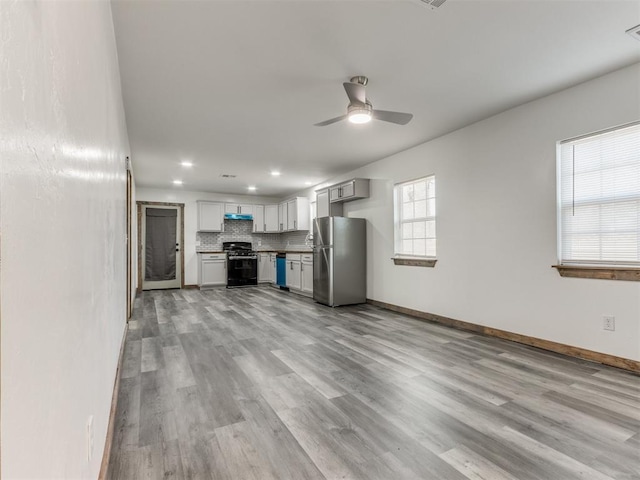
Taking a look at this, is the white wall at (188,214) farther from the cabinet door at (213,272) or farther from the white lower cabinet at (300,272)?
the white lower cabinet at (300,272)

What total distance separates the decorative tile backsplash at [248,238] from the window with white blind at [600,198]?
18.5 feet

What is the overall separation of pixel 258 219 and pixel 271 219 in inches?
14.3

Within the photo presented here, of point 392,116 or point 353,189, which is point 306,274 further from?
point 392,116

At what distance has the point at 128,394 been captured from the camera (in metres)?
2.31

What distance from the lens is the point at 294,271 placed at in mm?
7336

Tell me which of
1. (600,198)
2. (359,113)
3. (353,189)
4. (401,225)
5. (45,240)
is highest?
(359,113)

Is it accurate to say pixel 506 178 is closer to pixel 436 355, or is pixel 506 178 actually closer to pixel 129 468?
pixel 436 355

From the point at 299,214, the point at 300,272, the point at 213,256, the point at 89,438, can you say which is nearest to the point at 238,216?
the point at 213,256

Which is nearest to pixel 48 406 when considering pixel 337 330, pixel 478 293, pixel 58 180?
pixel 58 180

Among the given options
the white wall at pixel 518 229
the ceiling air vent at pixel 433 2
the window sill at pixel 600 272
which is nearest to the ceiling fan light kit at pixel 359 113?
the ceiling air vent at pixel 433 2

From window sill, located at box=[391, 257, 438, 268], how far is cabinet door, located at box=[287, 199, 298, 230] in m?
3.36

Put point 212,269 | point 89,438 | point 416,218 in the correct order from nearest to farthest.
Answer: point 89,438, point 416,218, point 212,269

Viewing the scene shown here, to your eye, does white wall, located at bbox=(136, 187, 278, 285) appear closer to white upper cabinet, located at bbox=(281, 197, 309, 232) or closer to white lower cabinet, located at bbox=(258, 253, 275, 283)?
white lower cabinet, located at bbox=(258, 253, 275, 283)

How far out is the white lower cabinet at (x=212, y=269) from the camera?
313 inches
